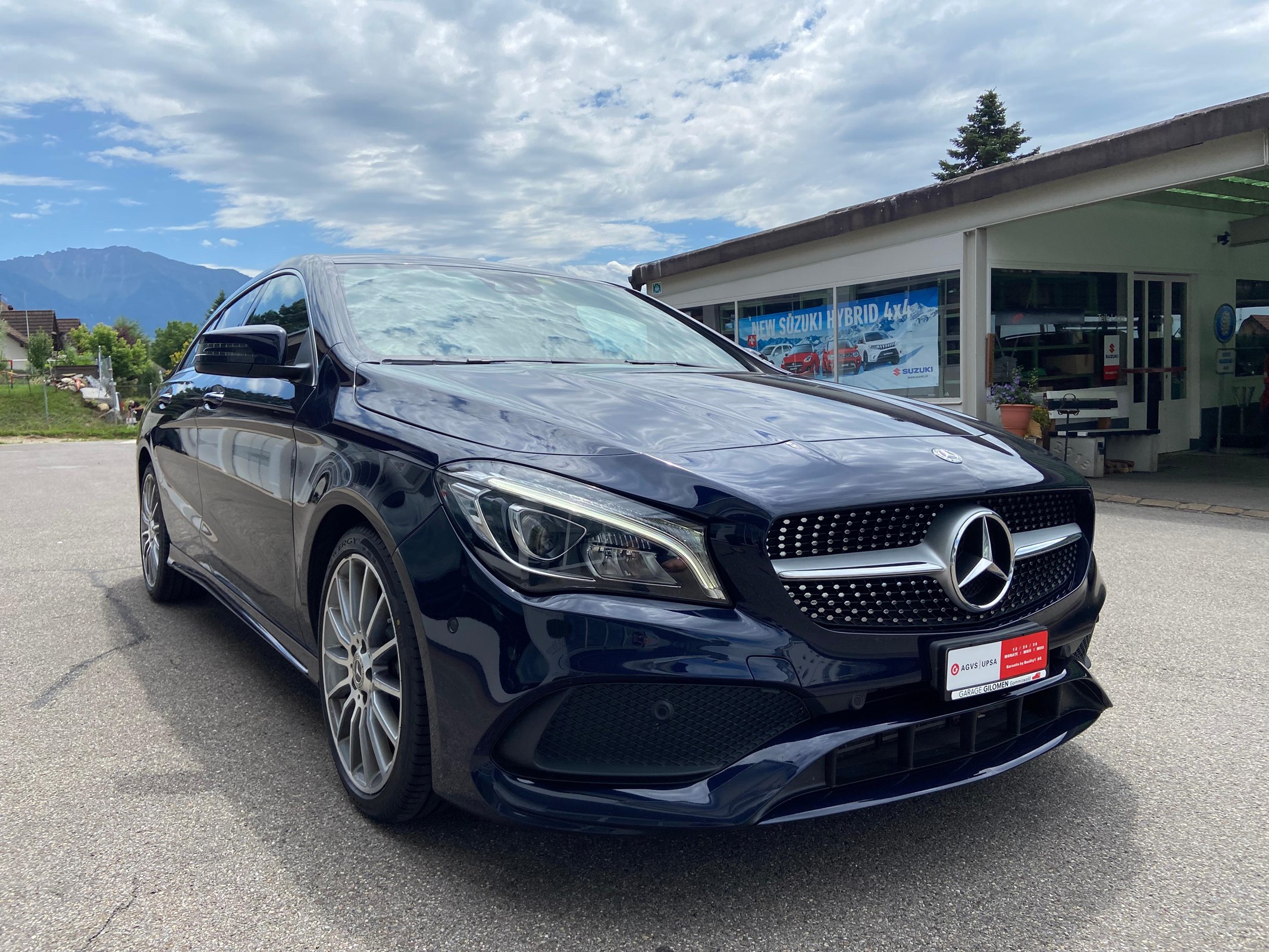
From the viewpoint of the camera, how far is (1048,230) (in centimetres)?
1127

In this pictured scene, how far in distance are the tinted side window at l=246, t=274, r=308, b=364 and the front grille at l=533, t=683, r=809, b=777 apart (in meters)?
1.68

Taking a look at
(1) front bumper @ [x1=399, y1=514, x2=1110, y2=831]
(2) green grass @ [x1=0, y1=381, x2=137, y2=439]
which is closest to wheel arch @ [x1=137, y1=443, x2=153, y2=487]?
(1) front bumper @ [x1=399, y1=514, x2=1110, y2=831]

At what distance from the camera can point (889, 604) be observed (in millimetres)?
2084

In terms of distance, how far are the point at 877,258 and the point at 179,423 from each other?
933 cm

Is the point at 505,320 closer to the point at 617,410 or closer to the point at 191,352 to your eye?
the point at 617,410

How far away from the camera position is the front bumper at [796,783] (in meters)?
1.92

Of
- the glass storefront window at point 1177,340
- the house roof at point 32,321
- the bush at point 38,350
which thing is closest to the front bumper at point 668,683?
the glass storefront window at point 1177,340

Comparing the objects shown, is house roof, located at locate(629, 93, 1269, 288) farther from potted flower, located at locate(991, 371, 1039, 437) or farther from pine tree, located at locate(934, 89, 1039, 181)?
pine tree, located at locate(934, 89, 1039, 181)

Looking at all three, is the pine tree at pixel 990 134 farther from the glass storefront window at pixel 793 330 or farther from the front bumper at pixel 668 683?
the front bumper at pixel 668 683

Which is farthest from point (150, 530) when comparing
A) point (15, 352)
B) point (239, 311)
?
point (15, 352)

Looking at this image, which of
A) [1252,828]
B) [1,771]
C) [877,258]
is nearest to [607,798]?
[1252,828]

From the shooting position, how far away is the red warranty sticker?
2088 mm

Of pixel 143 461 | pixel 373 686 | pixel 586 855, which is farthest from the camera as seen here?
pixel 143 461

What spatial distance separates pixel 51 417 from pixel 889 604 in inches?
1502
